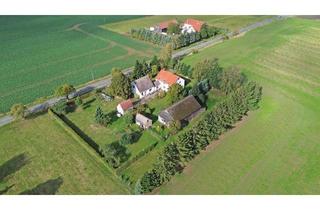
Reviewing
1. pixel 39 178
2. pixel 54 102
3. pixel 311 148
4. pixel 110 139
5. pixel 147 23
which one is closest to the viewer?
pixel 39 178

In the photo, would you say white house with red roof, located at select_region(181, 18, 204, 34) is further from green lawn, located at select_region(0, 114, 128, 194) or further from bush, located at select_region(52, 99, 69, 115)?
green lawn, located at select_region(0, 114, 128, 194)

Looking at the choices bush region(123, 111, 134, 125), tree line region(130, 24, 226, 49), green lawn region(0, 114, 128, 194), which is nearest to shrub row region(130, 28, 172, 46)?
tree line region(130, 24, 226, 49)

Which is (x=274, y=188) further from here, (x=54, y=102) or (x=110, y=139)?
(x=54, y=102)

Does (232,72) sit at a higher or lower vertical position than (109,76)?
higher

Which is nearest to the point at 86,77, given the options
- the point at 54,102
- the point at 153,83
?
the point at 54,102

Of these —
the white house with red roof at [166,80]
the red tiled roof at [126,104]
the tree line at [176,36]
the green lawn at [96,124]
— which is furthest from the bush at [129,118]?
the tree line at [176,36]

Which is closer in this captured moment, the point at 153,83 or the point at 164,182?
the point at 164,182

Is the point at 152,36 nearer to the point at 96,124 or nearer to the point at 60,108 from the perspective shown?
the point at 60,108
